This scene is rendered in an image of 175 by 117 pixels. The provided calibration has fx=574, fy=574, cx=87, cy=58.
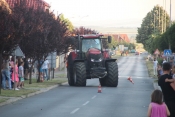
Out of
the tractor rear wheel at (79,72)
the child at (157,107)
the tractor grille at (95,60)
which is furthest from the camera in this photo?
the tractor grille at (95,60)

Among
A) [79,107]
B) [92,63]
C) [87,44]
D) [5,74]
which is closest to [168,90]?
[79,107]

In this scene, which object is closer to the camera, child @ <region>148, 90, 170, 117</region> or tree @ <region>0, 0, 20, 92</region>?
child @ <region>148, 90, 170, 117</region>

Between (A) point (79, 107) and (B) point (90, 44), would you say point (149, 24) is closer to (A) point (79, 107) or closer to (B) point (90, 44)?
(B) point (90, 44)

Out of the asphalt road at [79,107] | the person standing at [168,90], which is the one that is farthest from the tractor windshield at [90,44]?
the person standing at [168,90]

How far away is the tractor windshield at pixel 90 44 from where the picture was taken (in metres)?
36.5

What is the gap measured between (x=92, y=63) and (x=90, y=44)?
1314 millimetres

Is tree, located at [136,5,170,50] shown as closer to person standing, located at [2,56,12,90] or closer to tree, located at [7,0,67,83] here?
tree, located at [7,0,67,83]

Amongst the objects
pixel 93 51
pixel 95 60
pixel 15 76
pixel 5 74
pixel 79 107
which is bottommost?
pixel 79 107

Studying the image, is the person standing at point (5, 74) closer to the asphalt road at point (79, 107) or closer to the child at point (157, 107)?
the asphalt road at point (79, 107)

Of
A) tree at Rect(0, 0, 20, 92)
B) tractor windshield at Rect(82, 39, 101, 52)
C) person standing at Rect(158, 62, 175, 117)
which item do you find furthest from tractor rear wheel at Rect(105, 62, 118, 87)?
person standing at Rect(158, 62, 175, 117)

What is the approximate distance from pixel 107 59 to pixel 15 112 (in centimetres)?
1680

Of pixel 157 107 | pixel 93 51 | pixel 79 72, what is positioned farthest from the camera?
pixel 93 51

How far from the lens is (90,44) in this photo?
36.7 metres

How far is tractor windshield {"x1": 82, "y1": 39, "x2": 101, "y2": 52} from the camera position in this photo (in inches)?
1436
